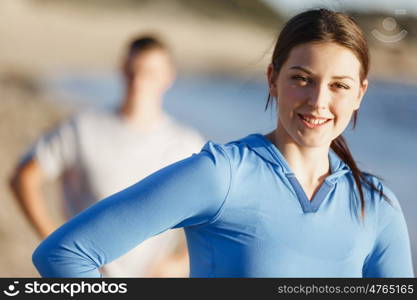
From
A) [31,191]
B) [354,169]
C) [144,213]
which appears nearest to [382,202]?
[354,169]

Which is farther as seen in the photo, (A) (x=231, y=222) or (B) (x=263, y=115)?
(B) (x=263, y=115)

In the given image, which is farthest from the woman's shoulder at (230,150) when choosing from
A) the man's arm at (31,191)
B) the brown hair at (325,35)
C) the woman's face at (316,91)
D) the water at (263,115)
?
the water at (263,115)

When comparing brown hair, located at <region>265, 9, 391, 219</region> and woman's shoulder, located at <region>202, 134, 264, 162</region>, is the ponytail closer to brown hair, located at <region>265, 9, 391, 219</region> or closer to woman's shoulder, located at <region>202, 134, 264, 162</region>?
brown hair, located at <region>265, 9, 391, 219</region>

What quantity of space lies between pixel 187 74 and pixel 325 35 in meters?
27.8

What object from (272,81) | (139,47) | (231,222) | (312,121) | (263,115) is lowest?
(231,222)

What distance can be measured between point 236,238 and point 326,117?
34 centimetres

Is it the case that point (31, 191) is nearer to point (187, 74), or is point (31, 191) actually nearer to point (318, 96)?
point (318, 96)

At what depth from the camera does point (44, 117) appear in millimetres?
15227

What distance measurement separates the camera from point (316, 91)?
Answer: 5.84ft

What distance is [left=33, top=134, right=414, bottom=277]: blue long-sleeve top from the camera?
170cm

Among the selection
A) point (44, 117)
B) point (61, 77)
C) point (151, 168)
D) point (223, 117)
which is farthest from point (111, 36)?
point (151, 168)

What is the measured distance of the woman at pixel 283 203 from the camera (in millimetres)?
1706

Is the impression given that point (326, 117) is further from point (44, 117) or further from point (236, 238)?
point (44, 117)

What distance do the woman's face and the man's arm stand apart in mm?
1740
